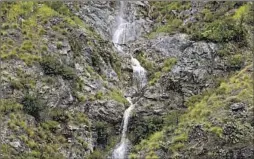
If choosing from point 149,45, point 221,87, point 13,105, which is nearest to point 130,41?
point 149,45

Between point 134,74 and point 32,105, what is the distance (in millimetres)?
10878

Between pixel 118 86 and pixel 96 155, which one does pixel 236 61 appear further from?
pixel 96 155

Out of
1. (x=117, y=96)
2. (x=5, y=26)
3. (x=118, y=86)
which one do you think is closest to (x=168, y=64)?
(x=118, y=86)

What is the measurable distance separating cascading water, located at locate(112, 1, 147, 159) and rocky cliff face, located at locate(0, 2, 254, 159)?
455mm

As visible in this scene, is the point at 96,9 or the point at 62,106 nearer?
the point at 62,106

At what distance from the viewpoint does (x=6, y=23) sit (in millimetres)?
34562

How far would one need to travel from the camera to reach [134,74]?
121ft

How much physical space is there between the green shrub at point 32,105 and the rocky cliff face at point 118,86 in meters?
0.07

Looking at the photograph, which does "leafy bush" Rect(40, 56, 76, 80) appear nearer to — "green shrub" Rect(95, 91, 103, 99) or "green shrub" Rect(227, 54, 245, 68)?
"green shrub" Rect(95, 91, 103, 99)

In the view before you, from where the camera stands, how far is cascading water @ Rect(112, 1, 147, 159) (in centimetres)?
2977

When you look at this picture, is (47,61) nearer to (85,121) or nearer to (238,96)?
(85,121)

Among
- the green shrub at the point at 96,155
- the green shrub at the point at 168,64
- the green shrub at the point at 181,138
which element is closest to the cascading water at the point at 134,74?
the green shrub at the point at 96,155

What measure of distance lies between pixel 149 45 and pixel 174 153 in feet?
50.2

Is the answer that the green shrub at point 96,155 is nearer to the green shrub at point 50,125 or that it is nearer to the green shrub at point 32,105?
the green shrub at point 50,125
